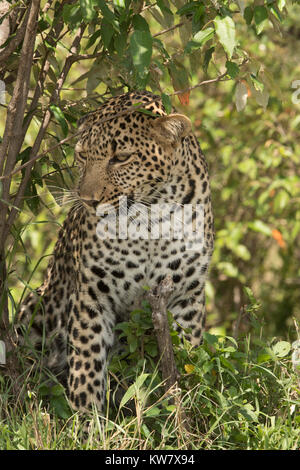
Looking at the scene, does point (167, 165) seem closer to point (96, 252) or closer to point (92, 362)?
point (96, 252)

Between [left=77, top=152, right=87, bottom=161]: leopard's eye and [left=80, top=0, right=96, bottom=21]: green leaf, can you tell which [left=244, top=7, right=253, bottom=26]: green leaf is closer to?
[left=80, top=0, right=96, bottom=21]: green leaf

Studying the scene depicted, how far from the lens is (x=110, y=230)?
16.0 ft

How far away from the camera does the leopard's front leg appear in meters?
4.91

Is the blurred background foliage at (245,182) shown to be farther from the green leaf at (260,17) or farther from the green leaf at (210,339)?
the green leaf at (260,17)

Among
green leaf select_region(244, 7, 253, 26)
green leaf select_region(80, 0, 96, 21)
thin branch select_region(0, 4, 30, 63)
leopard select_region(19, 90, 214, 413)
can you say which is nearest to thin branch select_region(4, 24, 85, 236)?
leopard select_region(19, 90, 214, 413)

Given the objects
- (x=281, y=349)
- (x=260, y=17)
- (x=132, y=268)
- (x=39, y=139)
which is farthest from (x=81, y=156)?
(x=281, y=349)

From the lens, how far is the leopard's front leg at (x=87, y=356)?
4.91 meters

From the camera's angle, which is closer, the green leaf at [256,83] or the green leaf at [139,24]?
the green leaf at [139,24]

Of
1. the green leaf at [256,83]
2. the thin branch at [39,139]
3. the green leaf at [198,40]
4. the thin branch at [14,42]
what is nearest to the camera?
the green leaf at [198,40]

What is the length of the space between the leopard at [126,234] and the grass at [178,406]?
18 cm

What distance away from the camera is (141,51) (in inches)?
151

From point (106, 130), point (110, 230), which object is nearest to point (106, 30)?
point (106, 130)

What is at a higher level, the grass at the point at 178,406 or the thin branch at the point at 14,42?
the thin branch at the point at 14,42

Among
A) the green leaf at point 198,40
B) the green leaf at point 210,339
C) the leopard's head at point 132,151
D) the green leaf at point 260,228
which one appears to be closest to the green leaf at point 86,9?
the green leaf at point 198,40
